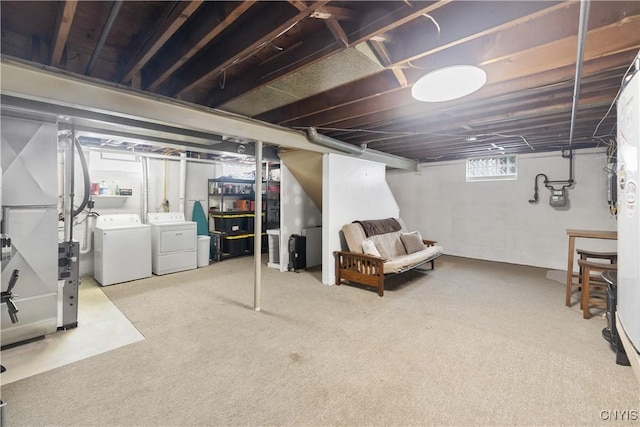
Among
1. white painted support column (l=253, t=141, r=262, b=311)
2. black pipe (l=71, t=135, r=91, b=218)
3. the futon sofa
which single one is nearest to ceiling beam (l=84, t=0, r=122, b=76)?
black pipe (l=71, t=135, r=91, b=218)

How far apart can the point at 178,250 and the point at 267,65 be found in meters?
4.02

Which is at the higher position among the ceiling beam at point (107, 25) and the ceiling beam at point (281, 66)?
the ceiling beam at point (281, 66)

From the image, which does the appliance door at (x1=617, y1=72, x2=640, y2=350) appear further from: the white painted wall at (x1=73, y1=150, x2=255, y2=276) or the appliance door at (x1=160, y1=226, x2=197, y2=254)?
the white painted wall at (x1=73, y1=150, x2=255, y2=276)

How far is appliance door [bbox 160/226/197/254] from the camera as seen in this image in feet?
15.9

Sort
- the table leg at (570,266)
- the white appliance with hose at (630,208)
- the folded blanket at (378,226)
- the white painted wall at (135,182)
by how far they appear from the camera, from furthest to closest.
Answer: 1. the white painted wall at (135,182)
2. the folded blanket at (378,226)
3. the table leg at (570,266)
4. the white appliance with hose at (630,208)

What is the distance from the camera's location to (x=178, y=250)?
5.04 metres

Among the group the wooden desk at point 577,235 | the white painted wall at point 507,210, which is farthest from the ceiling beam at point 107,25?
the white painted wall at point 507,210

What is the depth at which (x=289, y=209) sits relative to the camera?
17.3 feet

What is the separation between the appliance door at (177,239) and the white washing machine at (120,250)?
0.25 meters

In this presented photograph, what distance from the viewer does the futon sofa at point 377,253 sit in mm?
3922

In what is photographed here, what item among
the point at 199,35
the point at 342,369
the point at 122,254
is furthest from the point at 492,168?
the point at 122,254

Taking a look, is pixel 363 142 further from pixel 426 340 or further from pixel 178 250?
pixel 178 250

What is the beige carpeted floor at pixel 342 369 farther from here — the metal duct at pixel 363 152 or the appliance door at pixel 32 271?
the metal duct at pixel 363 152

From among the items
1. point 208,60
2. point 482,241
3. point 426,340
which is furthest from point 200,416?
point 482,241
